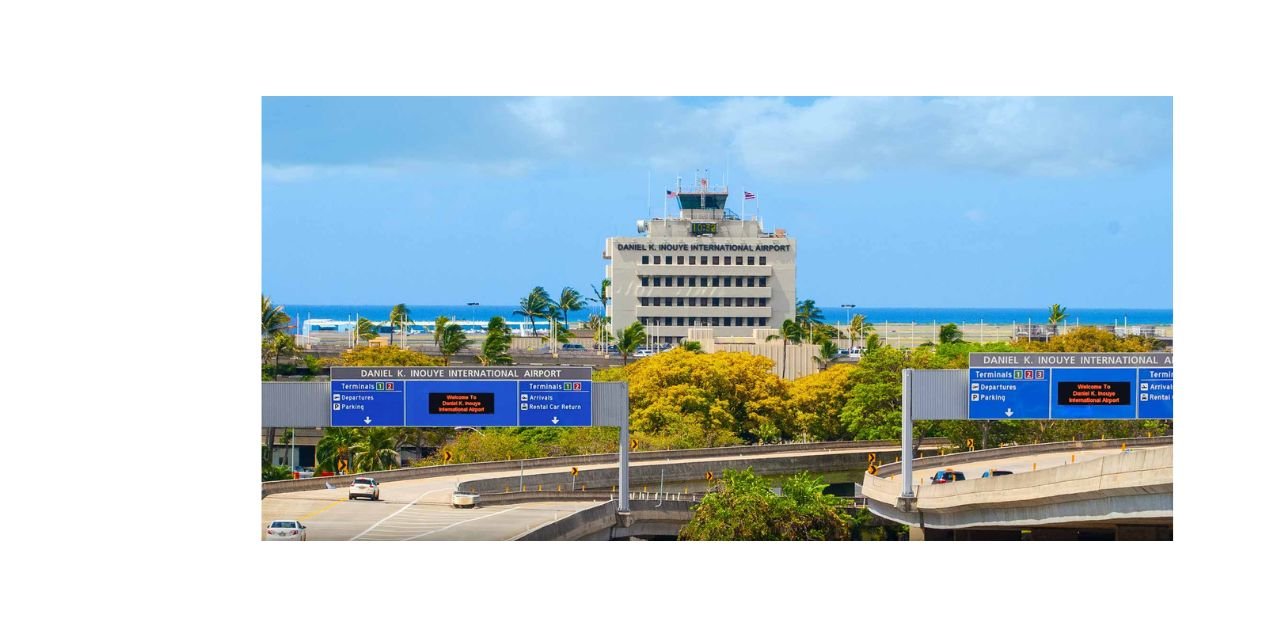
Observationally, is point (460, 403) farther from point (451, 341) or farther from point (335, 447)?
point (451, 341)

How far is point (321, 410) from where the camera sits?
146 feet

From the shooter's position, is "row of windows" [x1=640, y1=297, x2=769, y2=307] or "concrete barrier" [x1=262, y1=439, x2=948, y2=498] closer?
"concrete barrier" [x1=262, y1=439, x2=948, y2=498]

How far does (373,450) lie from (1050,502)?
35.7m

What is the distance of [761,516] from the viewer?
154 feet

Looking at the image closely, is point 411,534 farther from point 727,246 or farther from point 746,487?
point 727,246

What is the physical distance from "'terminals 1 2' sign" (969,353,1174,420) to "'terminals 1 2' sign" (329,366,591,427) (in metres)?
13.1

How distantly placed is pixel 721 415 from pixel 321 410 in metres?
39.5

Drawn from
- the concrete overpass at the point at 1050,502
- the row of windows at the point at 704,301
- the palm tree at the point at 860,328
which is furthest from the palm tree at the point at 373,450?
the palm tree at the point at 860,328

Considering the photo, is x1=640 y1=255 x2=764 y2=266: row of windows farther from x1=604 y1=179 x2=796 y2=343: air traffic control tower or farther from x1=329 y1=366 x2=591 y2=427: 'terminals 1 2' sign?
x1=329 y1=366 x2=591 y2=427: 'terminals 1 2' sign

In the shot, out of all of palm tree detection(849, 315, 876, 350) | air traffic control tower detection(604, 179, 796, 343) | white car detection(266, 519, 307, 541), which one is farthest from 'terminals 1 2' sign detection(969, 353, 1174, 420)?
palm tree detection(849, 315, 876, 350)

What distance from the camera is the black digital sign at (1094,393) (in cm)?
4541

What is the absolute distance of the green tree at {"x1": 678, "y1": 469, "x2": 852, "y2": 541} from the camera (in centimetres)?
4644

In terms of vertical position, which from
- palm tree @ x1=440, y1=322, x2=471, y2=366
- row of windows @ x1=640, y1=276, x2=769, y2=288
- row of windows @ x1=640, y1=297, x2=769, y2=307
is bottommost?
palm tree @ x1=440, y1=322, x2=471, y2=366
